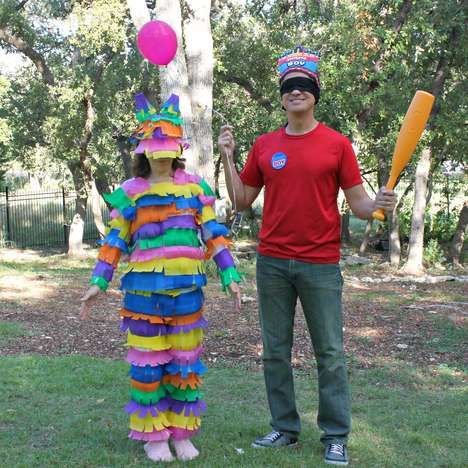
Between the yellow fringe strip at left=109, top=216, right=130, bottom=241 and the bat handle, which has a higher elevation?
the bat handle

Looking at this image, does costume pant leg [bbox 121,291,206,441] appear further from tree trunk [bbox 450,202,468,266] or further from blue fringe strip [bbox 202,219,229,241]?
tree trunk [bbox 450,202,468,266]

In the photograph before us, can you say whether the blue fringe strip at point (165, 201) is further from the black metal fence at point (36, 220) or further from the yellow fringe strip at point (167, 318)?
the black metal fence at point (36, 220)

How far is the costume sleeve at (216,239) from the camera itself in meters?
3.71

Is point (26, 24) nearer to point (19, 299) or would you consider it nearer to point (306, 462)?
point (19, 299)

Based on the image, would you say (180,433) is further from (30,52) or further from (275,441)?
(30,52)

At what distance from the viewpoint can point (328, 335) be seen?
142 inches

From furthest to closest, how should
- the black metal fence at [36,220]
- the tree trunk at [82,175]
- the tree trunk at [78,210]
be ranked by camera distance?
the black metal fence at [36,220], the tree trunk at [78,210], the tree trunk at [82,175]

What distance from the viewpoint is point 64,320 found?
7.56 meters

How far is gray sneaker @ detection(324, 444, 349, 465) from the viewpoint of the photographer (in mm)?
3613

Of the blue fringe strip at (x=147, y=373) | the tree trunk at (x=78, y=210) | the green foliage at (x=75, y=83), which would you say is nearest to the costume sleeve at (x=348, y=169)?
the blue fringe strip at (x=147, y=373)

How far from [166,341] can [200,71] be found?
8234 millimetres

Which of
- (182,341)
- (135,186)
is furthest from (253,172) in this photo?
(182,341)

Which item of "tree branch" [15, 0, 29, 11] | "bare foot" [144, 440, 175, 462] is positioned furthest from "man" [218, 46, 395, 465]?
"tree branch" [15, 0, 29, 11]

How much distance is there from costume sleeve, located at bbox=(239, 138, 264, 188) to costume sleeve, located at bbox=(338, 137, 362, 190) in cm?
47
